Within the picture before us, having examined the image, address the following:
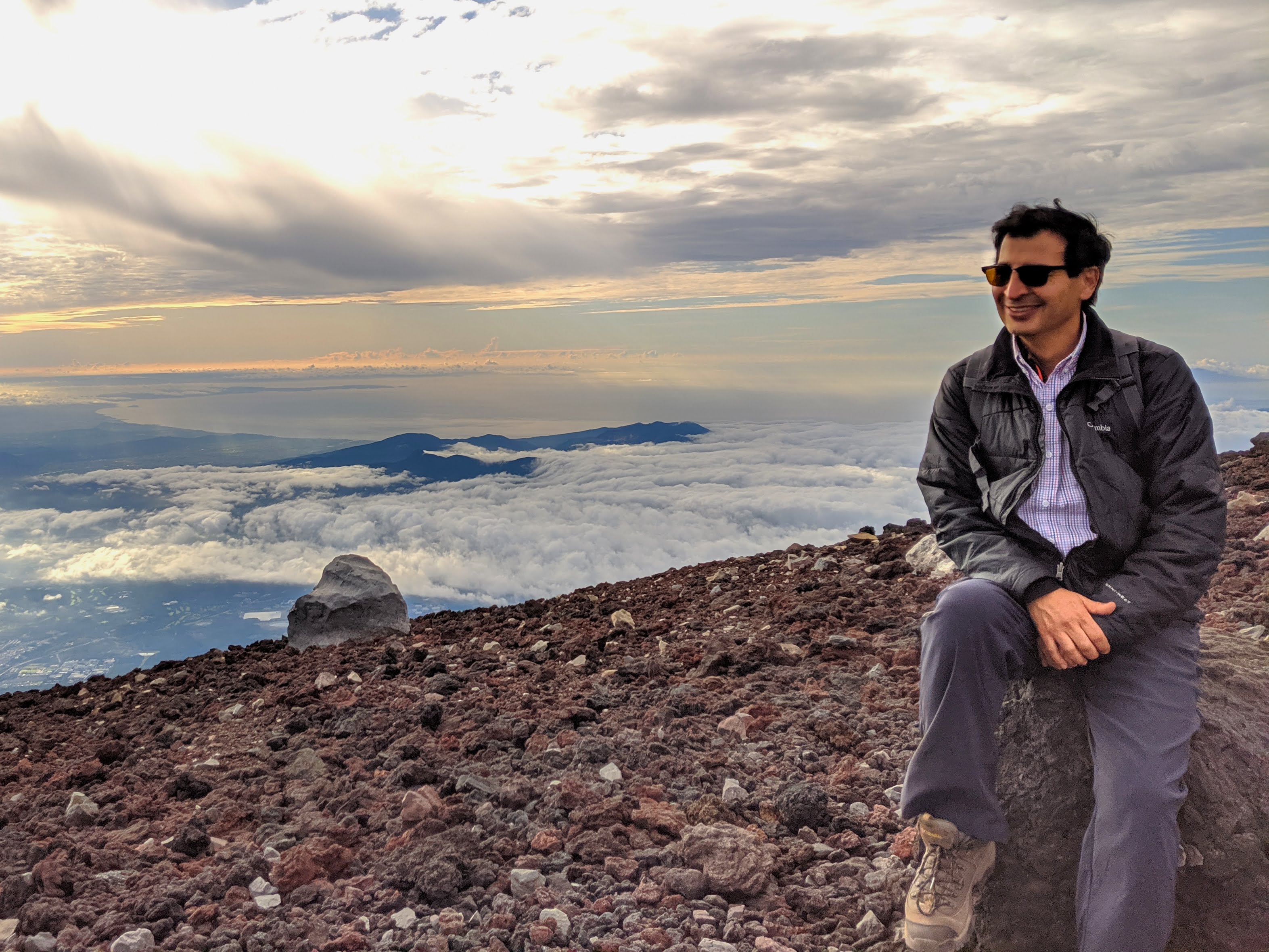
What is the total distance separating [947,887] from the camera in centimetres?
416

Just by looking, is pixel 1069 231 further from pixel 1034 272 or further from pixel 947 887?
pixel 947 887

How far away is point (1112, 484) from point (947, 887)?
1.85 m

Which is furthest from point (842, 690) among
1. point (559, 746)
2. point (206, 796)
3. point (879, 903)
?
point (206, 796)

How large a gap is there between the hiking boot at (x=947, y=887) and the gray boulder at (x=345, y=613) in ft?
27.2

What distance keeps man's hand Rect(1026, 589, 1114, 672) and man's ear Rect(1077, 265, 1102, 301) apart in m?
1.40

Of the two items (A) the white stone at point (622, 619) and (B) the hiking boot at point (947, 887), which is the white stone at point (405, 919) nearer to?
(B) the hiking boot at point (947, 887)

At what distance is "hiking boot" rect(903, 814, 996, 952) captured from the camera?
4.15 meters

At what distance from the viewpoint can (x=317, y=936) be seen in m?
4.77

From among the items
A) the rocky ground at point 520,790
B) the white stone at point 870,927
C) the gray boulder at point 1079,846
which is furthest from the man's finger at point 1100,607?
the white stone at point 870,927

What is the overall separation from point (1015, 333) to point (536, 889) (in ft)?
11.5

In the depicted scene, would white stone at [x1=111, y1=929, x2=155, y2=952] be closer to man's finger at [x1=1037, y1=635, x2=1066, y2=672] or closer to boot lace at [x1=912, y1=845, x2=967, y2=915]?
boot lace at [x1=912, y1=845, x2=967, y2=915]

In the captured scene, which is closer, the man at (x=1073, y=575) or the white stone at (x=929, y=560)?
the man at (x=1073, y=575)

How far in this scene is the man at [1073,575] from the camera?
157 inches

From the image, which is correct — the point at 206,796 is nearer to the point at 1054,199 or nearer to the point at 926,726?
the point at 926,726
